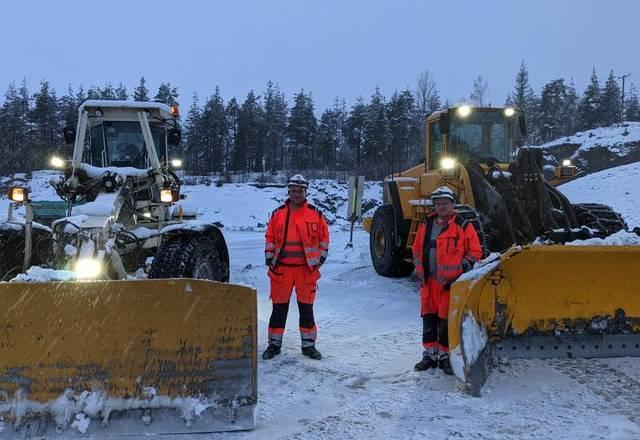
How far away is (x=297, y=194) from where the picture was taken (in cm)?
533

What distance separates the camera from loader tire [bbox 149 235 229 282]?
551cm

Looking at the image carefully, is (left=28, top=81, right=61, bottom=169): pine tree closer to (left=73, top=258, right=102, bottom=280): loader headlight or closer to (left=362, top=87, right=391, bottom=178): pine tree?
(left=362, top=87, right=391, bottom=178): pine tree

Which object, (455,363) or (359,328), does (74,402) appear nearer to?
(455,363)

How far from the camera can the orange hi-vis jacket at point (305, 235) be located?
523cm

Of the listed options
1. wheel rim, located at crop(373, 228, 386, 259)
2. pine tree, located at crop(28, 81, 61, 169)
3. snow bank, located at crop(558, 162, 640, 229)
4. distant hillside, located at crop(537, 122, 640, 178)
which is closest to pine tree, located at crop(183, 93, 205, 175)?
pine tree, located at crop(28, 81, 61, 169)

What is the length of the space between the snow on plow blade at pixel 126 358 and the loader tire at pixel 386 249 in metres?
5.90

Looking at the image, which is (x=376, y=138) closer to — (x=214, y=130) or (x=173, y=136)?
(x=214, y=130)

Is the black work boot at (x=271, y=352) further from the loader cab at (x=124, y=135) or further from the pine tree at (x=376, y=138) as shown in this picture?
the pine tree at (x=376, y=138)

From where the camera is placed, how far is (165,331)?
3.56 meters

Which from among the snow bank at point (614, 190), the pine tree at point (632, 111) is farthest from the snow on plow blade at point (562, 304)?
the pine tree at point (632, 111)

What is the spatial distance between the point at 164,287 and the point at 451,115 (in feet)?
20.2

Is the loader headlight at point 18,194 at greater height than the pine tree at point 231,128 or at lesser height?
lesser

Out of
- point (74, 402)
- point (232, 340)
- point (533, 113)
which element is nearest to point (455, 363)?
point (232, 340)

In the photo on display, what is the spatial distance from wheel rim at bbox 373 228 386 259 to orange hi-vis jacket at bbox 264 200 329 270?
4664 mm
